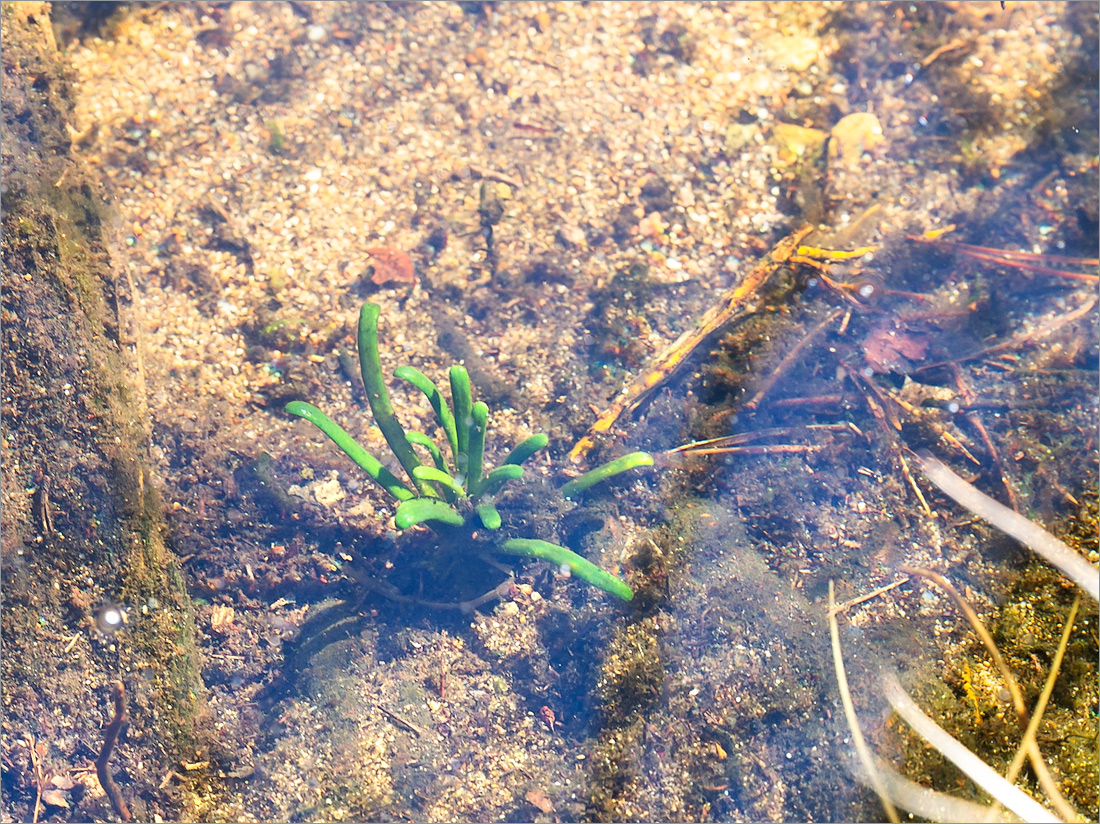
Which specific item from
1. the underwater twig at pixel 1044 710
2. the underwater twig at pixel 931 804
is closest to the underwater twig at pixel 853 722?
the underwater twig at pixel 931 804

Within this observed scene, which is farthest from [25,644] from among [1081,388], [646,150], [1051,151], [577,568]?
[1051,151]

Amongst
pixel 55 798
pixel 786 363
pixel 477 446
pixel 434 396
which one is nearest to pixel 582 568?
pixel 477 446

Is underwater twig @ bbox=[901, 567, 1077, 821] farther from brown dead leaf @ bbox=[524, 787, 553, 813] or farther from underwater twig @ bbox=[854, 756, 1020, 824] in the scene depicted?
brown dead leaf @ bbox=[524, 787, 553, 813]

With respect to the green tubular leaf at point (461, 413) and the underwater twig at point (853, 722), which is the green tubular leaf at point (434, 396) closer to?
the green tubular leaf at point (461, 413)

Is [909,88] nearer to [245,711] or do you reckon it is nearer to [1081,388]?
[1081,388]

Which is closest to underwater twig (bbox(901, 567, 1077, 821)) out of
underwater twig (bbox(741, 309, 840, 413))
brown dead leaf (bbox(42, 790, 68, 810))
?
underwater twig (bbox(741, 309, 840, 413))

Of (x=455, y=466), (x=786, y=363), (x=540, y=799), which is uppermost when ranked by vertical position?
(x=455, y=466)

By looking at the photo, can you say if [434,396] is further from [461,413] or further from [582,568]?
[582,568]
